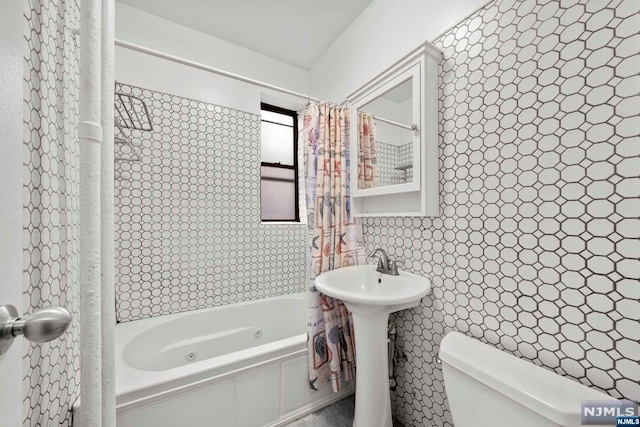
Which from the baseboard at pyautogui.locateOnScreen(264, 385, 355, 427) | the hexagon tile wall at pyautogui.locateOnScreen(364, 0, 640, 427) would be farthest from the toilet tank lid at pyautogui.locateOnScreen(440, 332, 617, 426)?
the baseboard at pyautogui.locateOnScreen(264, 385, 355, 427)

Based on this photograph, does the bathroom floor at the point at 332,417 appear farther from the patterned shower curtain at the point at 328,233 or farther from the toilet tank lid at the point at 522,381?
the toilet tank lid at the point at 522,381

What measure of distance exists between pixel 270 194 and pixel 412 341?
5.54 feet

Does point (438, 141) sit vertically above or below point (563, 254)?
above

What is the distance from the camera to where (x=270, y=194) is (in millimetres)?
2344

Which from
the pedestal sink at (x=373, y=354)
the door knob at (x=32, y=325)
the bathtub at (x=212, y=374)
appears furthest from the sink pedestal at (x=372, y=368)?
the door knob at (x=32, y=325)

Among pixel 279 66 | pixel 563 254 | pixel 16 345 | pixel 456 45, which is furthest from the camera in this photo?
pixel 279 66

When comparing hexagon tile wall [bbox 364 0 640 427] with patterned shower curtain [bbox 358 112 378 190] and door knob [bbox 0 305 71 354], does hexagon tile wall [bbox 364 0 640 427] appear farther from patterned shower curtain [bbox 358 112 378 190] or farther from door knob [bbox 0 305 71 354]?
door knob [bbox 0 305 71 354]

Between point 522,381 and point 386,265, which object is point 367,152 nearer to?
point 386,265

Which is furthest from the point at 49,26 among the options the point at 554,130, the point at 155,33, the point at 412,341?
the point at 412,341

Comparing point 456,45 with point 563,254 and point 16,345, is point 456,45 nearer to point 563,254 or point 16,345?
point 563,254

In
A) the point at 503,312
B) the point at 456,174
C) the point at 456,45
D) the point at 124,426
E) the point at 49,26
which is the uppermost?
the point at 456,45

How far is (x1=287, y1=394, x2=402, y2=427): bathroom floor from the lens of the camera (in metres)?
1.35

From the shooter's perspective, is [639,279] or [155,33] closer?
[639,279]

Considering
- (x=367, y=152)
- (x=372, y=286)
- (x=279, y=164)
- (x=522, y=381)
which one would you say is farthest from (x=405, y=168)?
(x=279, y=164)
